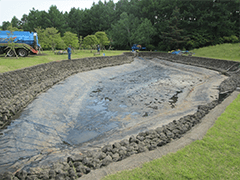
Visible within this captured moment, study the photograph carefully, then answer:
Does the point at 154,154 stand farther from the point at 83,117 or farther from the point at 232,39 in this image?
the point at 232,39

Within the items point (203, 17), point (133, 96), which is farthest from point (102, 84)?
point (203, 17)

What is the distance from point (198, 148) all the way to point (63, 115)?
772 cm

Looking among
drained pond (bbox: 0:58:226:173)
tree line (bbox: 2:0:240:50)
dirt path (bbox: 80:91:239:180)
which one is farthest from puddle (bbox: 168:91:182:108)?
tree line (bbox: 2:0:240:50)

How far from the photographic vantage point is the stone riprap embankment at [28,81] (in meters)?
10.0

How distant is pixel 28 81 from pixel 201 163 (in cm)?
1504

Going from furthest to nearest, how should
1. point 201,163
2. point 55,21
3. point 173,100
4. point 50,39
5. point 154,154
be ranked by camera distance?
point 55,21, point 50,39, point 173,100, point 154,154, point 201,163

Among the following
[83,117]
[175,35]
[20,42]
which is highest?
[175,35]

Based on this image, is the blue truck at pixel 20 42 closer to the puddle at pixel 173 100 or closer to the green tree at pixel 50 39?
the green tree at pixel 50 39

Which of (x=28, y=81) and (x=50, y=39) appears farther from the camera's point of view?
(x=50, y=39)

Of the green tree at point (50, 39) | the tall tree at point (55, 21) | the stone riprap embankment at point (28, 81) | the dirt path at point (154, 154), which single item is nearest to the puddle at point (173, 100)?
the dirt path at point (154, 154)

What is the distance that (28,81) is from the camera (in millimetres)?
15031

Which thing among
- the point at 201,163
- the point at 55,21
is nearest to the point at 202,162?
the point at 201,163

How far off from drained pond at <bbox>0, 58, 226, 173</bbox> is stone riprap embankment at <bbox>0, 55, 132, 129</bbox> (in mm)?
570

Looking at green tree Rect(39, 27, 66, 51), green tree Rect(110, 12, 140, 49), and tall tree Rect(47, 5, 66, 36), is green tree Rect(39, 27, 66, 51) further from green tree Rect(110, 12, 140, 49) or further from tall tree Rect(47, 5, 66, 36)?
tall tree Rect(47, 5, 66, 36)
